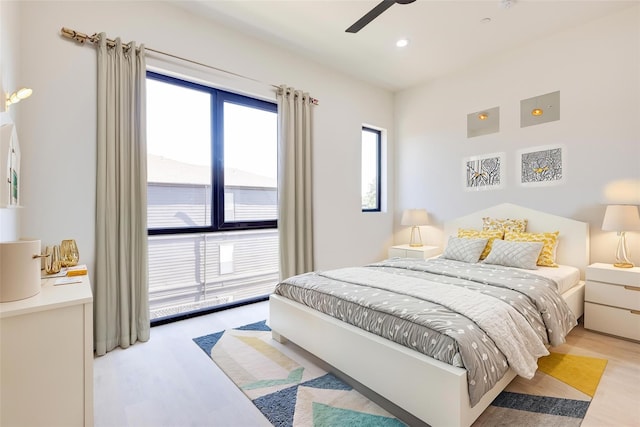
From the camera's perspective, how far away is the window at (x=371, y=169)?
4.77 metres

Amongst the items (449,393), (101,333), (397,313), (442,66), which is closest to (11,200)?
(101,333)

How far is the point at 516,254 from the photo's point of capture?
9.75 ft

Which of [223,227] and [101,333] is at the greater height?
[223,227]

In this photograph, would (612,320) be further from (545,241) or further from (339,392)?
(339,392)

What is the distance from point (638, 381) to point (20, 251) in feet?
11.4

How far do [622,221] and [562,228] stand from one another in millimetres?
561

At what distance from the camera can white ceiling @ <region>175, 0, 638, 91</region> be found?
281cm

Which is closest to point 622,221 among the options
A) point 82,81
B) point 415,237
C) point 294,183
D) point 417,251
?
point 417,251

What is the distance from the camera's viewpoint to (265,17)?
3.01 m

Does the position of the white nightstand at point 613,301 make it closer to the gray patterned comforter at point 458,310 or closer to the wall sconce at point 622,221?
the wall sconce at point 622,221

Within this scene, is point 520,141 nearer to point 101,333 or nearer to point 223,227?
point 223,227

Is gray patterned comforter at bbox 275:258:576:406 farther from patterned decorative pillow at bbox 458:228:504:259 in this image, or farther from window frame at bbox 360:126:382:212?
window frame at bbox 360:126:382:212

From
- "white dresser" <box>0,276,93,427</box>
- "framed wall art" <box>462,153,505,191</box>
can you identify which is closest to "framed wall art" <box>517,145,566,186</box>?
"framed wall art" <box>462,153,505,191</box>

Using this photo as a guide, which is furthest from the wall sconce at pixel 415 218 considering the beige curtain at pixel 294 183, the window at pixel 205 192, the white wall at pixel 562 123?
the window at pixel 205 192
